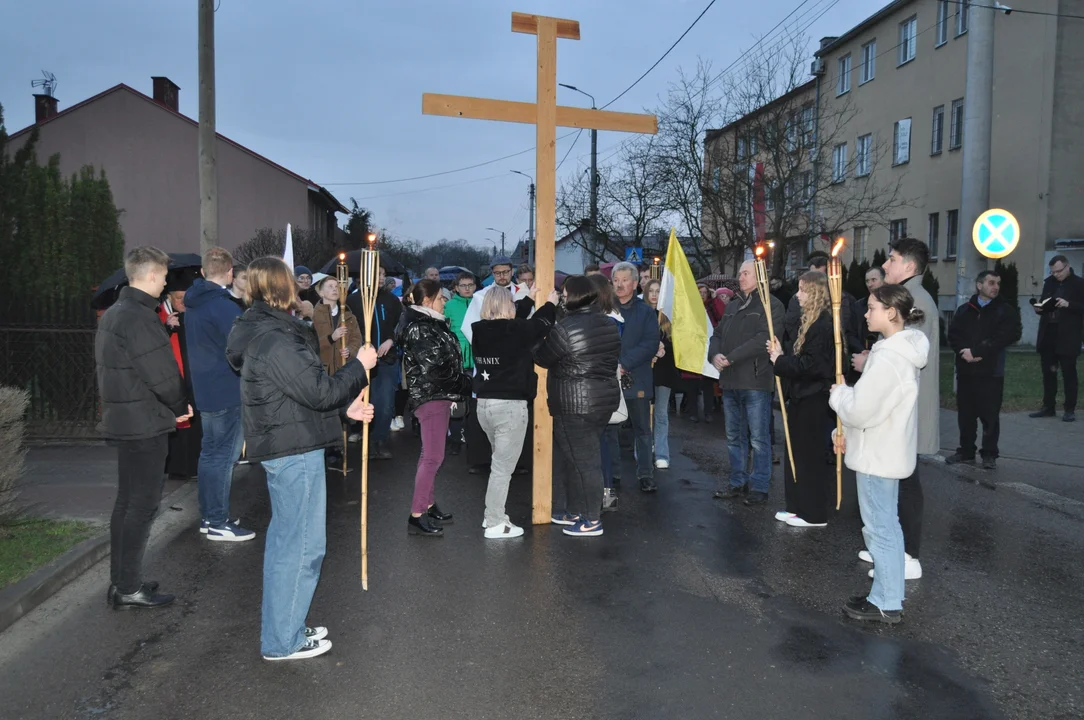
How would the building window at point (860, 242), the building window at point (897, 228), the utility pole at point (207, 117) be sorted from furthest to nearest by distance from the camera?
the building window at point (860, 242) < the building window at point (897, 228) < the utility pole at point (207, 117)

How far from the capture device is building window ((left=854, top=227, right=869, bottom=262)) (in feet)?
111

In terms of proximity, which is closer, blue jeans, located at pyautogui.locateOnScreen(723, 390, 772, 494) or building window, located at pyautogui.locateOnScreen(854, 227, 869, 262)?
blue jeans, located at pyautogui.locateOnScreen(723, 390, 772, 494)

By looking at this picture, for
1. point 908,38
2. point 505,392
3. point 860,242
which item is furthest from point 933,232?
point 505,392

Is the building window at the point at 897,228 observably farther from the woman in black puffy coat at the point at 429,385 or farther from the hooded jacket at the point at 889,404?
the hooded jacket at the point at 889,404

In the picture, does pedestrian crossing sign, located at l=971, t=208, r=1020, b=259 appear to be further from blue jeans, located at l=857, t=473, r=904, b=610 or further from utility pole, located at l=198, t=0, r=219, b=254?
utility pole, located at l=198, t=0, r=219, b=254

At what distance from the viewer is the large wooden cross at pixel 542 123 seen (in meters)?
6.68

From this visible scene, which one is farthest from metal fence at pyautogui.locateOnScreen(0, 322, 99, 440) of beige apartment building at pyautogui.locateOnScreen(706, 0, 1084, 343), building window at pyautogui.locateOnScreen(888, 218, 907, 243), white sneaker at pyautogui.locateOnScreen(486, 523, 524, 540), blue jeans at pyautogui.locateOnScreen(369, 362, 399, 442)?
building window at pyautogui.locateOnScreen(888, 218, 907, 243)

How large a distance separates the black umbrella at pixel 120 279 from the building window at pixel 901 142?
28.2 m

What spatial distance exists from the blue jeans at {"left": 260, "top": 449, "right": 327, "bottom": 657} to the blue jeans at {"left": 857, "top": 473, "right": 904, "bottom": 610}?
9.82 ft

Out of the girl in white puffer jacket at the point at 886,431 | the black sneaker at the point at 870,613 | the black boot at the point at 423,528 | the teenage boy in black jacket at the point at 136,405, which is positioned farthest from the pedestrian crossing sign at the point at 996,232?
the teenage boy in black jacket at the point at 136,405

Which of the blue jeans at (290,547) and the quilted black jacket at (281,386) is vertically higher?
the quilted black jacket at (281,386)

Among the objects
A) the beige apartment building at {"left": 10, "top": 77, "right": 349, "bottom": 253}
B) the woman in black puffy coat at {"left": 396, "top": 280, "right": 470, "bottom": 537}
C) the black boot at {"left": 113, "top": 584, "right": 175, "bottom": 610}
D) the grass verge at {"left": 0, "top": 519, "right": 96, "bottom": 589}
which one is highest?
the beige apartment building at {"left": 10, "top": 77, "right": 349, "bottom": 253}

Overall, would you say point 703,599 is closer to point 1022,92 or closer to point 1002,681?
point 1002,681

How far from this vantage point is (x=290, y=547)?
168 inches
